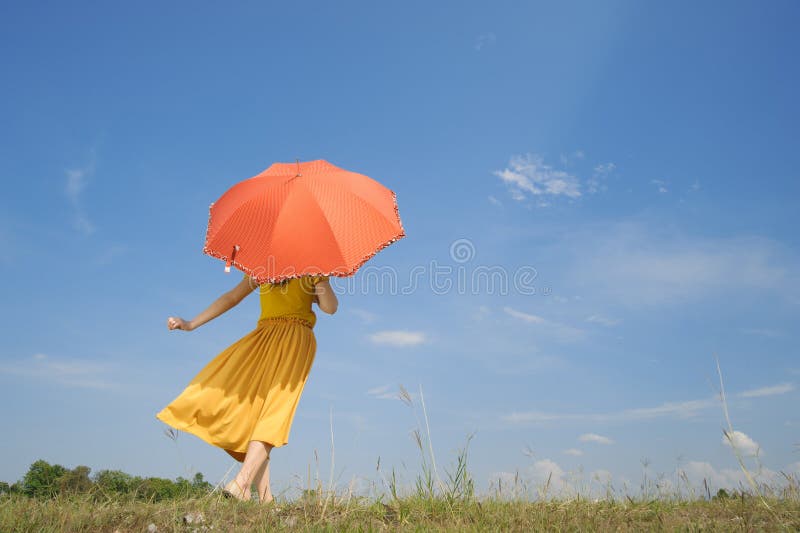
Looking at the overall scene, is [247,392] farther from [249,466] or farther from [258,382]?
[249,466]

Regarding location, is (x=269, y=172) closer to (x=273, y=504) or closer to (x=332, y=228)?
(x=332, y=228)

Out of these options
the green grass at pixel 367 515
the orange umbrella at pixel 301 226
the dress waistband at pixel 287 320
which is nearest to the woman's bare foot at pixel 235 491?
the green grass at pixel 367 515

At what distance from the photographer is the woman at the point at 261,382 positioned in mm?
Result: 5828

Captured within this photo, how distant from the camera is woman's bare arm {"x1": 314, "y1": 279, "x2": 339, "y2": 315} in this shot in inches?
239

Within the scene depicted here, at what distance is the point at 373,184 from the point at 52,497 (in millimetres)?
3999

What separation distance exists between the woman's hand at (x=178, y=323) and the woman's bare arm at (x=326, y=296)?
1.37 m

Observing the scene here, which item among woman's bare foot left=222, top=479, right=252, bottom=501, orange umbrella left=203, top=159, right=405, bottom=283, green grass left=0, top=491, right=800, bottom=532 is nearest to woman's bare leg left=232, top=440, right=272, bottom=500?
woman's bare foot left=222, top=479, right=252, bottom=501

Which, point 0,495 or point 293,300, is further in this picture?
point 293,300

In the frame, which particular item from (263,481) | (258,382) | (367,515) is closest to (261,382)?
(258,382)

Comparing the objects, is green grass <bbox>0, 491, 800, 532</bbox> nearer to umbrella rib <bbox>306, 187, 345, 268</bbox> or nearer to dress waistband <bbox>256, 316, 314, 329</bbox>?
dress waistband <bbox>256, 316, 314, 329</bbox>

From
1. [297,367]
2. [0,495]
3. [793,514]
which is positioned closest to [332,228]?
[297,367]

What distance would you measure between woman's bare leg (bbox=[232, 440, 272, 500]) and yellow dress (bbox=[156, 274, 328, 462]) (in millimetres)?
97

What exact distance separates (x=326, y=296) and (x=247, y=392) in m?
1.20

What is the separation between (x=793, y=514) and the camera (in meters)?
5.11
